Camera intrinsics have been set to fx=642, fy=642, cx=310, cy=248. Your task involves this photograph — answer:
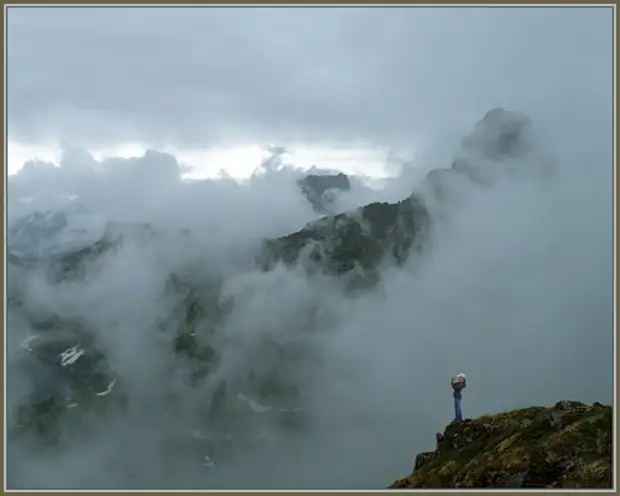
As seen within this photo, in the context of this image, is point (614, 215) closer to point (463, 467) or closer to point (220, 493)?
point (463, 467)

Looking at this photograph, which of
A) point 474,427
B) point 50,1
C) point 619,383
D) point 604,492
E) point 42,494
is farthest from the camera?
point 474,427

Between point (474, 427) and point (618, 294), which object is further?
point (474, 427)

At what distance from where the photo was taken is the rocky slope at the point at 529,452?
2433 cm

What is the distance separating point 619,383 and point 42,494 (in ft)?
74.8

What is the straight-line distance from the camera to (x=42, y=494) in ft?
78.9

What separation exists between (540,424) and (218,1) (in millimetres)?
22939

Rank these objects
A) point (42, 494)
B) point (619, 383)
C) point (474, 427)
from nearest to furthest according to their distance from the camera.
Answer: point (42, 494) → point (619, 383) → point (474, 427)

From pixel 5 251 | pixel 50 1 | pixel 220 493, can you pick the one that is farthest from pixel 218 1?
pixel 220 493

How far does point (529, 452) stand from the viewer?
26.1m

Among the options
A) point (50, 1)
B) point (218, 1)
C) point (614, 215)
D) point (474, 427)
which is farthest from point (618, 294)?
point (50, 1)

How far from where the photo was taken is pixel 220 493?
22844 millimetres

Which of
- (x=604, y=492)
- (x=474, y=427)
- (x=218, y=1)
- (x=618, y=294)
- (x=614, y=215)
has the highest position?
(x=218, y=1)

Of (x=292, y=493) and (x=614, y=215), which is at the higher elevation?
(x=614, y=215)

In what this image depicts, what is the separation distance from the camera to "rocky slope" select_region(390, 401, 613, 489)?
79.8ft
